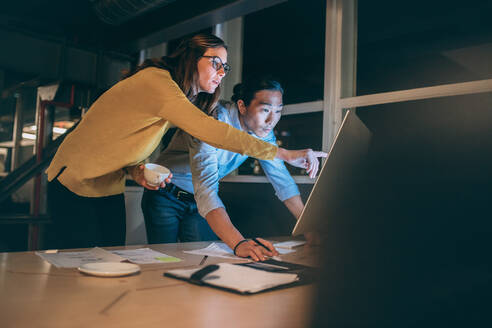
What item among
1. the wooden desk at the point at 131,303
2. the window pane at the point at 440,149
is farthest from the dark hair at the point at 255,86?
the window pane at the point at 440,149

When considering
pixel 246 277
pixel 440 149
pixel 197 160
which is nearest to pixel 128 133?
pixel 197 160

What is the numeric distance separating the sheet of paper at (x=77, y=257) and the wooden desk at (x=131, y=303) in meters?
0.07

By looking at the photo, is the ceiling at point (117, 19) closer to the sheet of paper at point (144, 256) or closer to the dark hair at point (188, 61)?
the dark hair at point (188, 61)

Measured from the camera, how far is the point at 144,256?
3.77 feet

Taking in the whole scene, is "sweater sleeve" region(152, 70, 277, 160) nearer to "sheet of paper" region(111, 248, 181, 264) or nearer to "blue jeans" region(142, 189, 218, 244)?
"sheet of paper" region(111, 248, 181, 264)

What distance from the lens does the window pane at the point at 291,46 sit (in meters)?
2.57

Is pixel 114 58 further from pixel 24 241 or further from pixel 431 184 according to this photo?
pixel 431 184

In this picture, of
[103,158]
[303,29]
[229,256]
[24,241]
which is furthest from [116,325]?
[24,241]

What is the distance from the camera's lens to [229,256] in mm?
1208

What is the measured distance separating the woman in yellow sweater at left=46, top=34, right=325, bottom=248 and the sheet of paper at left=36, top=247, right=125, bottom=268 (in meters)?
0.26

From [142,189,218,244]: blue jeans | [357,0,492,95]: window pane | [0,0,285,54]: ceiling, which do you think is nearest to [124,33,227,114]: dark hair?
[142,189,218,244]: blue jeans

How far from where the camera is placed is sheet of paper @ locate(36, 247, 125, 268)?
3.24ft

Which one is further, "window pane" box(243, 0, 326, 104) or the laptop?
"window pane" box(243, 0, 326, 104)

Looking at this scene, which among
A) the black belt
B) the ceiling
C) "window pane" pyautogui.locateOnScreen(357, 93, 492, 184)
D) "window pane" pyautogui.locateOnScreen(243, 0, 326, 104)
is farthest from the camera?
the ceiling
